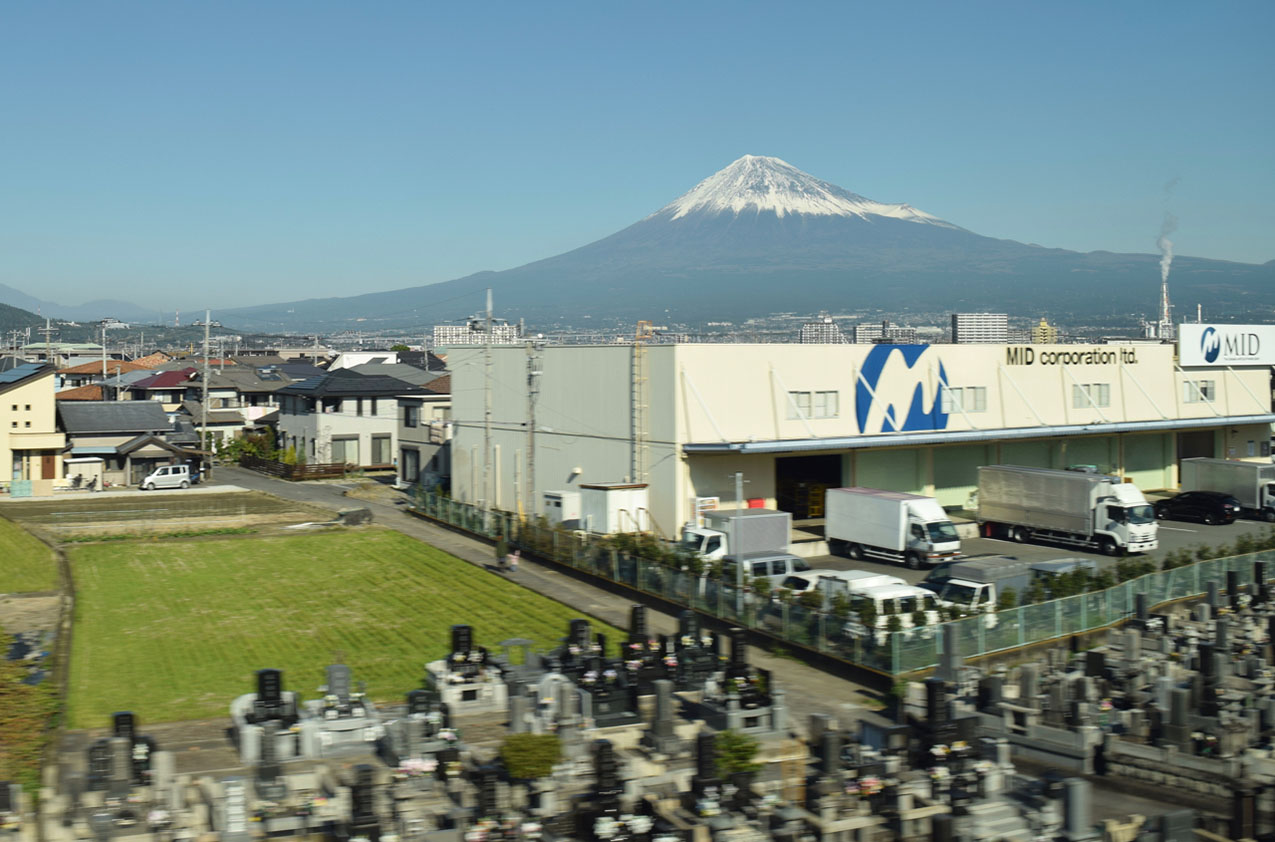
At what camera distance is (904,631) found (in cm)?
1631

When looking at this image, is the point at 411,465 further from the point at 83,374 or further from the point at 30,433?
the point at 83,374

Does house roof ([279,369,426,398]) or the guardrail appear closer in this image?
the guardrail

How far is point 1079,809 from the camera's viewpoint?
1104 centimetres

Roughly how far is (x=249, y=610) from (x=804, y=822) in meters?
15.1

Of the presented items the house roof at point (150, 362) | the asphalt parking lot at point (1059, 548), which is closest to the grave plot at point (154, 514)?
the asphalt parking lot at point (1059, 548)

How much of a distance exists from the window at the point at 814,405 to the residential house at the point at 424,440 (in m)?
15.9

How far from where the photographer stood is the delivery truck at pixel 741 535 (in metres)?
24.4

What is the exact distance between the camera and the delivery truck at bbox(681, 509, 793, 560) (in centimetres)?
2438

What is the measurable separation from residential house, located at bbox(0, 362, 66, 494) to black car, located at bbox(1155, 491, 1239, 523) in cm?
3922

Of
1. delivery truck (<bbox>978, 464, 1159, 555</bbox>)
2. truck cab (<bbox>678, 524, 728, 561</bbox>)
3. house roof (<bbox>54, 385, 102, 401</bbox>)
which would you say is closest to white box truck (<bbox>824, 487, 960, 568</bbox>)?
delivery truck (<bbox>978, 464, 1159, 555</bbox>)

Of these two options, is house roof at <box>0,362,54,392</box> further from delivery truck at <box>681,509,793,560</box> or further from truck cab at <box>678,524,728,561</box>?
truck cab at <box>678,524,728,561</box>

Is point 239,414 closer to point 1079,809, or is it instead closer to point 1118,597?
point 1118,597

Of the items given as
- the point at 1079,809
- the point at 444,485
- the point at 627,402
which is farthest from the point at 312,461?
the point at 1079,809

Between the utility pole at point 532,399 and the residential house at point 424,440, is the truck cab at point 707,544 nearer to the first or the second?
the utility pole at point 532,399
